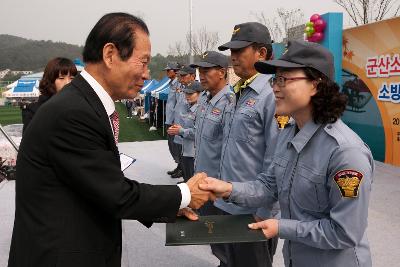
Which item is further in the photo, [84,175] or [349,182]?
[349,182]

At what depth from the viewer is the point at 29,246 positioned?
1.37 metres

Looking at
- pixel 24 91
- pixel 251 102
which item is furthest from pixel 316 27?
pixel 24 91

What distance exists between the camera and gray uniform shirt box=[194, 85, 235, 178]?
342 centimetres

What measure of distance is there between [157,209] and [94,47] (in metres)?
0.65

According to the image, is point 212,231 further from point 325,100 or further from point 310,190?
point 325,100

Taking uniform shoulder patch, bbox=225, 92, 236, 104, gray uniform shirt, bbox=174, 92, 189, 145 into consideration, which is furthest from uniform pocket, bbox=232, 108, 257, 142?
gray uniform shirt, bbox=174, 92, 189, 145

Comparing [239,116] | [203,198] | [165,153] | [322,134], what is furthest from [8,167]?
[322,134]

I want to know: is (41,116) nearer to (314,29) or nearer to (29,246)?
(29,246)

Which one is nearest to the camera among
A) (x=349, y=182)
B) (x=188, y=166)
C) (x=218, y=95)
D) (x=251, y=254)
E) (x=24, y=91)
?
(x=349, y=182)

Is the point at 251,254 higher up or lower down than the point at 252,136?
lower down

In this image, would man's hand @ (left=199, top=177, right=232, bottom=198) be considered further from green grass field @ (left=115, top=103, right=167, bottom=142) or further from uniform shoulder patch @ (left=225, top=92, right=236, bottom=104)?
green grass field @ (left=115, top=103, right=167, bottom=142)

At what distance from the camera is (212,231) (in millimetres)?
1622

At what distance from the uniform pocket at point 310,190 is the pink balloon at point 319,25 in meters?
7.20

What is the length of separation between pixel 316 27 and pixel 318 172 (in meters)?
7.32
